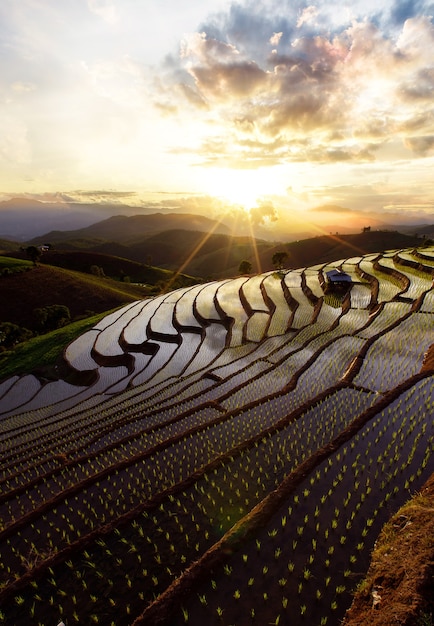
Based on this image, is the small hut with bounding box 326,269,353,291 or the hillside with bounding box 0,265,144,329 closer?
the small hut with bounding box 326,269,353,291

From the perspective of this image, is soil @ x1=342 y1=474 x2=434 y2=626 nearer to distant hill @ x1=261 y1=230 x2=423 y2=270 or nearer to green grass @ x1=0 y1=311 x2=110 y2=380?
green grass @ x1=0 y1=311 x2=110 y2=380

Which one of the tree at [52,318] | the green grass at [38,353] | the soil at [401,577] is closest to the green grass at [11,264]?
the tree at [52,318]

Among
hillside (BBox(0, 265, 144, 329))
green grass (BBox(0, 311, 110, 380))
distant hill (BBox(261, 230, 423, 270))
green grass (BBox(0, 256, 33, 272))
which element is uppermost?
distant hill (BBox(261, 230, 423, 270))

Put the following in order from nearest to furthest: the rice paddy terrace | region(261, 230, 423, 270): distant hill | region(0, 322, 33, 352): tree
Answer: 1. the rice paddy terrace
2. region(0, 322, 33, 352): tree
3. region(261, 230, 423, 270): distant hill

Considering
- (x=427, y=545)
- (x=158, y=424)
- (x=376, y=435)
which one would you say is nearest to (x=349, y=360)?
(x=376, y=435)

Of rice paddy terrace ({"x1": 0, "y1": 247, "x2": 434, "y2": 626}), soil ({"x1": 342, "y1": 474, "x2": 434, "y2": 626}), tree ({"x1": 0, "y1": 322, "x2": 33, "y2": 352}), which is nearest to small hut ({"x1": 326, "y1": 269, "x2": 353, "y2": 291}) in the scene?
rice paddy terrace ({"x1": 0, "y1": 247, "x2": 434, "y2": 626})

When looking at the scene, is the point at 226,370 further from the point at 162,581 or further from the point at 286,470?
the point at 162,581

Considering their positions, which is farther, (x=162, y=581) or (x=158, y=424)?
(x=158, y=424)

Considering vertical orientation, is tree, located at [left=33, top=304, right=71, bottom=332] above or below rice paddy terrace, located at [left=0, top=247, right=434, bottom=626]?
below
